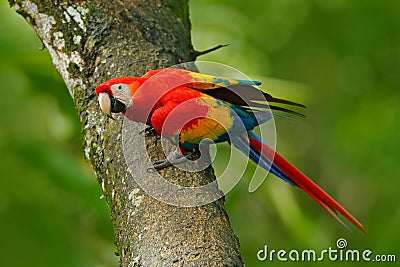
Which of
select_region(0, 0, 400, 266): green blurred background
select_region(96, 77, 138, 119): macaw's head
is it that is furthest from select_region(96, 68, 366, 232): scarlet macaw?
select_region(0, 0, 400, 266): green blurred background

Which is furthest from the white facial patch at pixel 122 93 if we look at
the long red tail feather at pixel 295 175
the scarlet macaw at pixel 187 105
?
the long red tail feather at pixel 295 175

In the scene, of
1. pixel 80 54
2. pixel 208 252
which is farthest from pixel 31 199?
pixel 208 252

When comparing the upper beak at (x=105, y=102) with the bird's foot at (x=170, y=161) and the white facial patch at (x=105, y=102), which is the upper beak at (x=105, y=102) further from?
the bird's foot at (x=170, y=161)

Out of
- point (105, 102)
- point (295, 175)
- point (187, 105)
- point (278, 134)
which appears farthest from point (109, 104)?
point (278, 134)

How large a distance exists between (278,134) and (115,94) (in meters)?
1.67

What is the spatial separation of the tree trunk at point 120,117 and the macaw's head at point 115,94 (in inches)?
1.7

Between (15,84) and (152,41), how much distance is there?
1.08m

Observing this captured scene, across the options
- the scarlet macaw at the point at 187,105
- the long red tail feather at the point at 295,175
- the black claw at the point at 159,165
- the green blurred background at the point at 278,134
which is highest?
the scarlet macaw at the point at 187,105

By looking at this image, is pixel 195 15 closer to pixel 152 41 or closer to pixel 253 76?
pixel 253 76

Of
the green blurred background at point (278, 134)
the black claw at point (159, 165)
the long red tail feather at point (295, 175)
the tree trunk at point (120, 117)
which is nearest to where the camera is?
the tree trunk at point (120, 117)

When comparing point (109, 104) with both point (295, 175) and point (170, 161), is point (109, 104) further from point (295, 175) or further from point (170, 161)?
point (295, 175)

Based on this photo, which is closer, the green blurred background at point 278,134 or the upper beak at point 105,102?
the upper beak at point 105,102

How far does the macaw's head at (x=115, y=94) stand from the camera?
4.16 ft

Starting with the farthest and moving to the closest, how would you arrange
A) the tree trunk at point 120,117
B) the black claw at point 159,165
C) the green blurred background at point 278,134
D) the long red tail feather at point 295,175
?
1. the green blurred background at point 278,134
2. the long red tail feather at point 295,175
3. the black claw at point 159,165
4. the tree trunk at point 120,117
